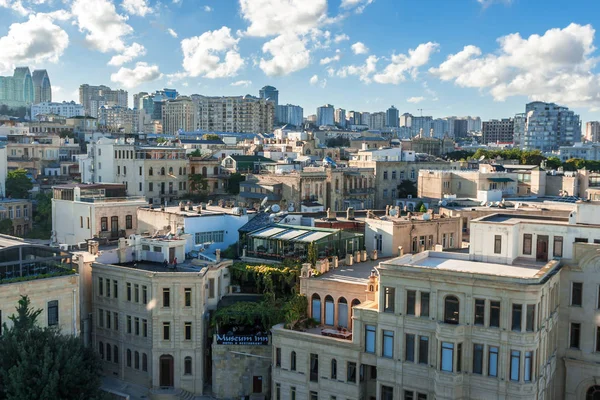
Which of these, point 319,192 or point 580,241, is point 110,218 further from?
point 580,241

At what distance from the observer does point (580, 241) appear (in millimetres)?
34406

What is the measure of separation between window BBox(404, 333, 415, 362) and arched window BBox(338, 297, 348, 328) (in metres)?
4.87

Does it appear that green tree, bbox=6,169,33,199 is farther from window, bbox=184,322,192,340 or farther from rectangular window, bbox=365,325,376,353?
rectangular window, bbox=365,325,376,353

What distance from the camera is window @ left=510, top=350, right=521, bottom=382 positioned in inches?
1214

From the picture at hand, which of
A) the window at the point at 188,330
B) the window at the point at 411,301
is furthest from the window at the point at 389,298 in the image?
the window at the point at 188,330

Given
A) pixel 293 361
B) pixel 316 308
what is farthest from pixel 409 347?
pixel 316 308

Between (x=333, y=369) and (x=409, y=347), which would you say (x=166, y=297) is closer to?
(x=333, y=369)

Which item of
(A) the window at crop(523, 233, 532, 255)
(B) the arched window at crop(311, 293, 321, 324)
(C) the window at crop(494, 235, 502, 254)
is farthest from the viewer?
(B) the arched window at crop(311, 293, 321, 324)

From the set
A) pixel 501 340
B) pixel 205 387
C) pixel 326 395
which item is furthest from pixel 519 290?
pixel 205 387

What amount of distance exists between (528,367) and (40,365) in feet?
71.4

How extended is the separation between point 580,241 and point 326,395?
1454 centimetres

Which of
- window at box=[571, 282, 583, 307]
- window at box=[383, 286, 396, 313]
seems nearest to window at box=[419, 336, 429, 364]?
window at box=[383, 286, 396, 313]

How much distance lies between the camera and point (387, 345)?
110 feet

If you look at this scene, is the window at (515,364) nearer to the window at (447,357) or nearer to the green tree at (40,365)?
the window at (447,357)
